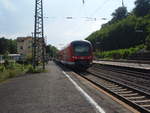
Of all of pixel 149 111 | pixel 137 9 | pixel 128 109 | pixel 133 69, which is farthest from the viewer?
pixel 137 9

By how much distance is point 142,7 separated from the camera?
11294 centimetres

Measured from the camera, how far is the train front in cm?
3025

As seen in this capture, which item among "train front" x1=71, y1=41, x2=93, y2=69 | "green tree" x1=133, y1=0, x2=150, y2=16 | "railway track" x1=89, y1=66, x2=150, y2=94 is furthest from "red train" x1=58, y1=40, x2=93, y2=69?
"green tree" x1=133, y1=0, x2=150, y2=16

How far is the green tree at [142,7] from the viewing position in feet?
362

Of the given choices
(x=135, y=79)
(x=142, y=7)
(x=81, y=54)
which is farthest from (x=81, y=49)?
(x=142, y=7)

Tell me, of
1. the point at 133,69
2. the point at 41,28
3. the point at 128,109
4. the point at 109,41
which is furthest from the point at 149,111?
the point at 109,41

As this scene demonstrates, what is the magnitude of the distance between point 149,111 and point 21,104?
432 centimetres

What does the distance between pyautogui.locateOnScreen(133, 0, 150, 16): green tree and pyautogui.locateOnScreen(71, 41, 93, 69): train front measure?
279 ft

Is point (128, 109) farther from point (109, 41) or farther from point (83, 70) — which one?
point (109, 41)

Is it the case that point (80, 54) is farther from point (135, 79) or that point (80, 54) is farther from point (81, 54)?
point (135, 79)

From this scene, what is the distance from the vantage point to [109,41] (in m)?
103

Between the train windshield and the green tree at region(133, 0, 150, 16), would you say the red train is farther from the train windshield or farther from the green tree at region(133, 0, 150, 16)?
the green tree at region(133, 0, 150, 16)

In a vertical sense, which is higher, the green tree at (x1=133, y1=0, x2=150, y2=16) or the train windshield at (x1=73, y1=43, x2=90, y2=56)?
the green tree at (x1=133, y1=0, x2=150, y2=16)

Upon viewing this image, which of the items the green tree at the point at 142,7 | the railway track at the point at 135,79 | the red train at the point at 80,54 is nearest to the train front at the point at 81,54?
the red train at the point at 80,54
